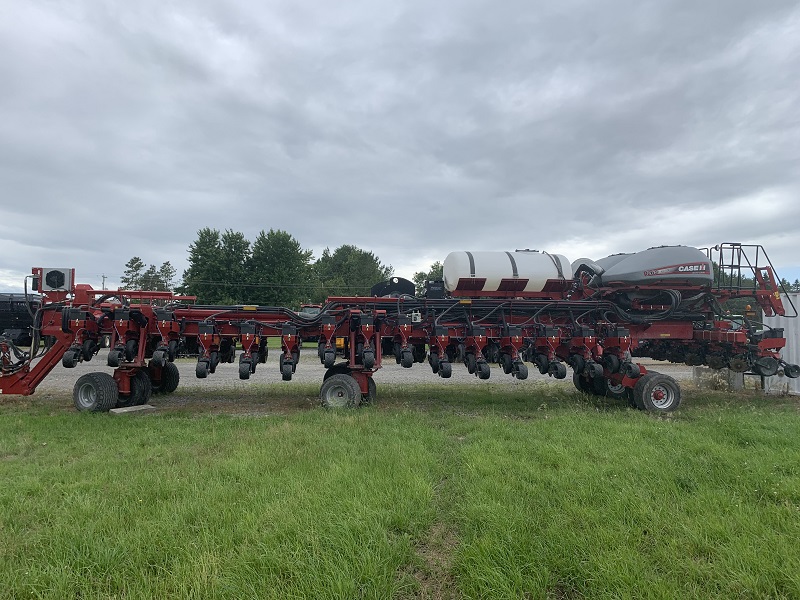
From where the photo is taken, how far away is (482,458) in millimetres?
5203

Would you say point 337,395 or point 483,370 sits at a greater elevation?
point 483,370

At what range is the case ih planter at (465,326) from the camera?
8.94 meters

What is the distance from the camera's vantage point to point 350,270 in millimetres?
69562

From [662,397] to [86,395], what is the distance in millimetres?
11524

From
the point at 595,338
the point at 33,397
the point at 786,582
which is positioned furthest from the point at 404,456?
the point at 33,397

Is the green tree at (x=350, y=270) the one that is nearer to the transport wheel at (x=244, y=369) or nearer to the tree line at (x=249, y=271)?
the tree line at (x=249, y=271)

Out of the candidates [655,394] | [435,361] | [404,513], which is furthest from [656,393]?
[404,513]

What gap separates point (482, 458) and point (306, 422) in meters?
3.38

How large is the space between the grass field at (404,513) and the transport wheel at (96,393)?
2023mm

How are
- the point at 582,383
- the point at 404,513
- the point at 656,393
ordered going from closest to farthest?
the point at 404,513 → the point at 656,393 → the point at 582,383

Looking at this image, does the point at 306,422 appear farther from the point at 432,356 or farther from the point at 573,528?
the point at 573,528

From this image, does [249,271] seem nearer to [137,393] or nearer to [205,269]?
[205,269]

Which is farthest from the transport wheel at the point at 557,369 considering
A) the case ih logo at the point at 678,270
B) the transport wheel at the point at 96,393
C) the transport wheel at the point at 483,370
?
the transport wheel at the point at 96,393

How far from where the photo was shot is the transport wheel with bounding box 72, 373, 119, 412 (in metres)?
8.67
